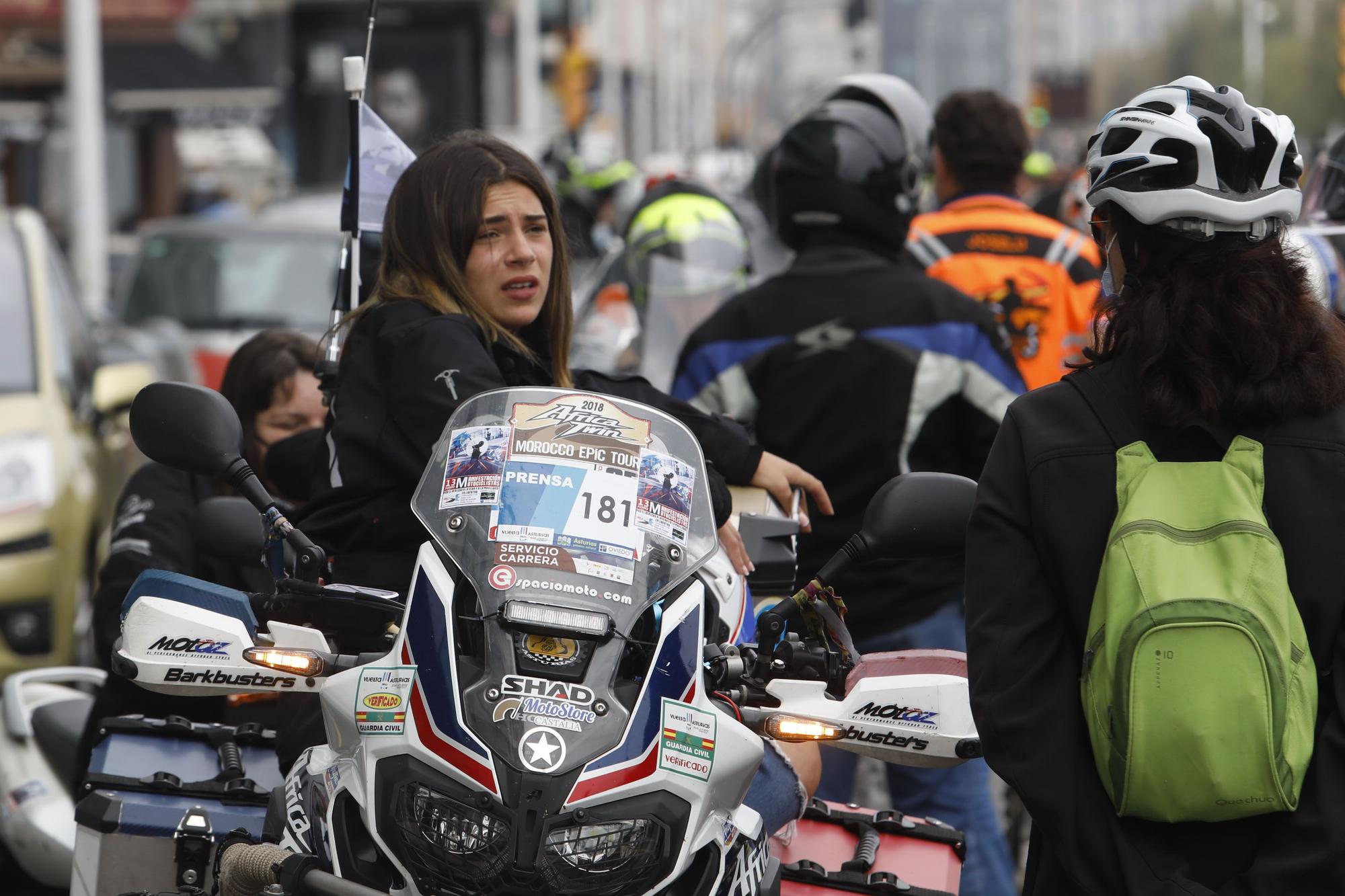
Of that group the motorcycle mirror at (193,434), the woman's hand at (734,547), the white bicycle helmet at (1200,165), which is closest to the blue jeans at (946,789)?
the woman's hand at (734,547)

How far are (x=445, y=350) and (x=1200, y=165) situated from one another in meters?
1.41

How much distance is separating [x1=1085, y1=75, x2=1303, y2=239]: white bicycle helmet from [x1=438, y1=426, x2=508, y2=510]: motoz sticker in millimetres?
971

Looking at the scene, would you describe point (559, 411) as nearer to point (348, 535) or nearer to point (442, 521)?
point (442, 521)

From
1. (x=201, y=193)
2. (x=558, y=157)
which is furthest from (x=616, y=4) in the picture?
(x=558, y=157)

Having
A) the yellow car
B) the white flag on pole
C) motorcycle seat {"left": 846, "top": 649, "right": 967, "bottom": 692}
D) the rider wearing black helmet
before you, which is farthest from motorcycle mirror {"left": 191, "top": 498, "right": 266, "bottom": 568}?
the yellow car

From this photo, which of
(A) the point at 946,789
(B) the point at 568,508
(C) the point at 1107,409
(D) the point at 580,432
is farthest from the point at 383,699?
(A) the point at 946,789

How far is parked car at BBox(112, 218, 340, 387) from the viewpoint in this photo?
13336 millimetres

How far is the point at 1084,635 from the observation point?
263cm

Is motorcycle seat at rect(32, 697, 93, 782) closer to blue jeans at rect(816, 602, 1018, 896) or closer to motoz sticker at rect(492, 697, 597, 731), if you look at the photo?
blue jeans at rect(816, 602, 1018, 896)

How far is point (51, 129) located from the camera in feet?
110

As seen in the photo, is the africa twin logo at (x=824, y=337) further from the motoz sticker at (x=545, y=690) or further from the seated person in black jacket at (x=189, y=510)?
the motoz sticker at (x=545, y=690)

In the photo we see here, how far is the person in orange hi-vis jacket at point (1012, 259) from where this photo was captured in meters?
5.81

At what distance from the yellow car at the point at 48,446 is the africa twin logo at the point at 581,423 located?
4.78 meters

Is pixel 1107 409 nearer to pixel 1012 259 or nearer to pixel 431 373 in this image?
pixel 431 373
